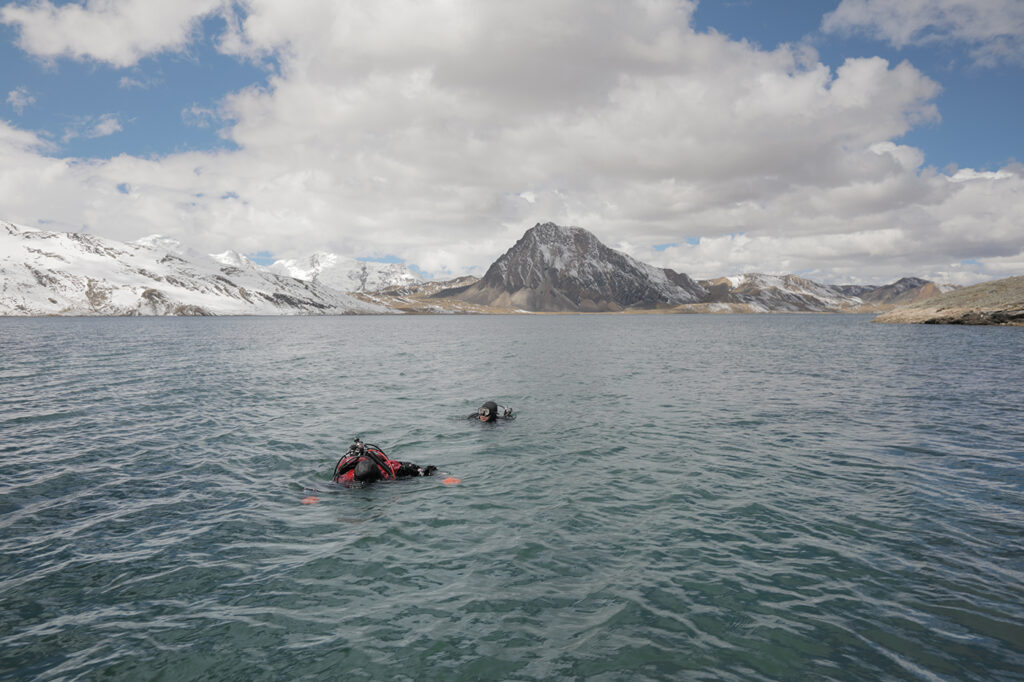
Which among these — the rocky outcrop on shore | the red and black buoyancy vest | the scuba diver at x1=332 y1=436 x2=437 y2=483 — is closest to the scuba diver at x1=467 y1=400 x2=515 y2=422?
the scuba diver at x1=332 y1=436 x2=437 y2=483

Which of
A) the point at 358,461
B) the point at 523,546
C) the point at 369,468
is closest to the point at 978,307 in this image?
the point at 523,546

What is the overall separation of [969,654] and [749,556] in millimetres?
4333

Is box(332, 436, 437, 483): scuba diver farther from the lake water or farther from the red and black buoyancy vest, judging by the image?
the lake water

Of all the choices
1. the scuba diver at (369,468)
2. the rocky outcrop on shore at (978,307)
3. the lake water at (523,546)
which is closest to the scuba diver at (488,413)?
the lake water at (523,546)

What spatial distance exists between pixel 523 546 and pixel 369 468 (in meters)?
7.62

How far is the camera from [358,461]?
61.5 feet

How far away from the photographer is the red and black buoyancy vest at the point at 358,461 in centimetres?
1878

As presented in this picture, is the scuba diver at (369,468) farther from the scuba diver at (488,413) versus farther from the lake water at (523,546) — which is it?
the scuba diver at (488,413)

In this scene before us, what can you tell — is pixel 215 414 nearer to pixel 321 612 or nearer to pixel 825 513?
pixel 321 612

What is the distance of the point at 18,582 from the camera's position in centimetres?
1172

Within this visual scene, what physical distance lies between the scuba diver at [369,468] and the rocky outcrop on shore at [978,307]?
145382 mm

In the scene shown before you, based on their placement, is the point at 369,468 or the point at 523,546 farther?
the point at 369,468

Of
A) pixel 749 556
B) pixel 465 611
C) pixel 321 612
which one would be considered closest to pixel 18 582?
pixel 321 612

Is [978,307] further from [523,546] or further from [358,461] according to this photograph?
[358,461]
